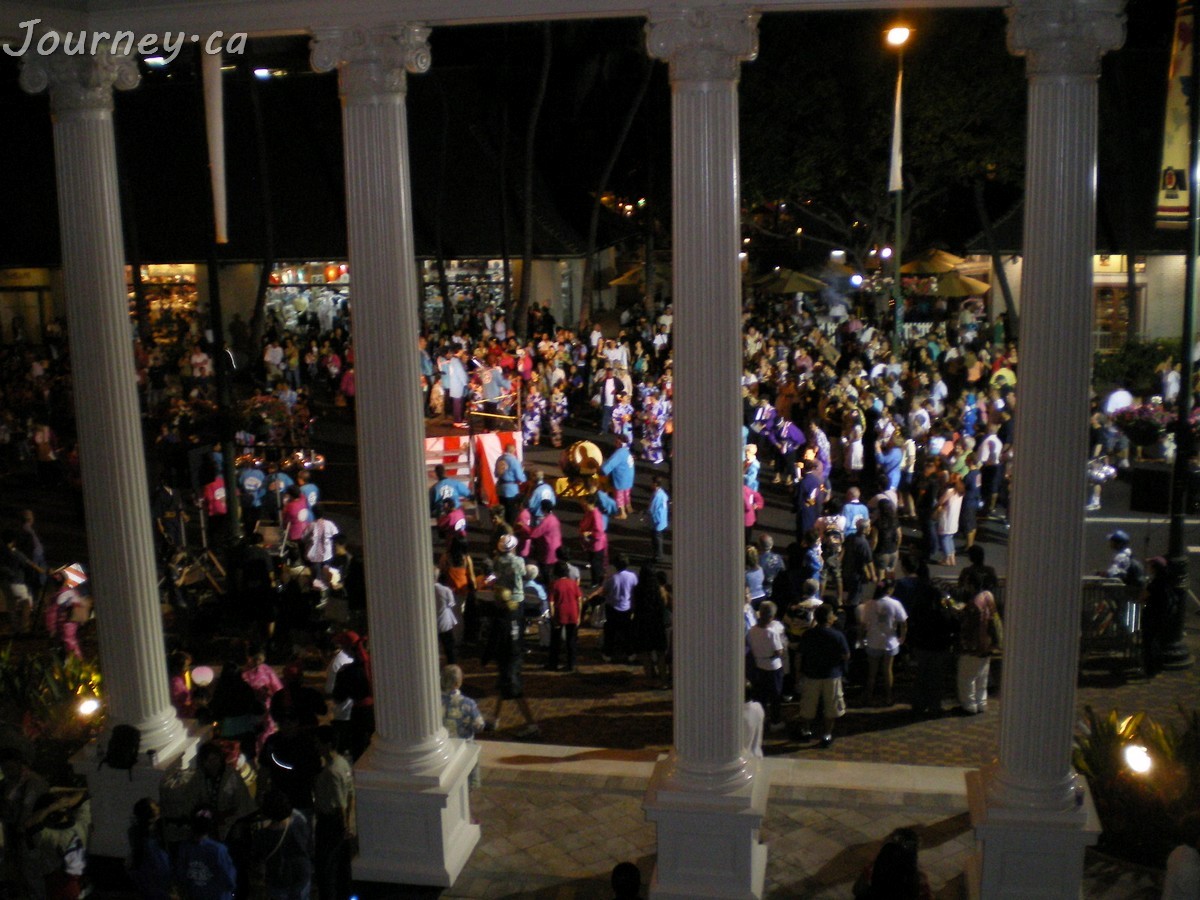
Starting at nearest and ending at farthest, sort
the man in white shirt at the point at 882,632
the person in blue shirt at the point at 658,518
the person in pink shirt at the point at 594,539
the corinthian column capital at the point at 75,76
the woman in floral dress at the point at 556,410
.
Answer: the corinthian column capital at the point at 75,76
the man in white shirt at the point at 882,632
the person in pink shirt at the point at 594,539
the person in blue shirt at the point at 658,518
the woman in floral dress at the point at 556,410

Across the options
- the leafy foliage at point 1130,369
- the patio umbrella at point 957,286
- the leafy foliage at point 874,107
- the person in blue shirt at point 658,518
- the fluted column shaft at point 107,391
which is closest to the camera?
the fluted column shaft at point 107,391

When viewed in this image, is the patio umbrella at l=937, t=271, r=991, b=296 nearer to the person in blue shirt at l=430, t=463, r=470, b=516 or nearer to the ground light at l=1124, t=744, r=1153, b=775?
the person in blue shirt at l=430, t=463, r=470, b=516

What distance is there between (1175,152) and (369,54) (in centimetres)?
985

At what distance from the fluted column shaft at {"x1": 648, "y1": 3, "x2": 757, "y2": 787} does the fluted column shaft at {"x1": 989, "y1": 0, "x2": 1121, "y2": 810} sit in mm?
1762

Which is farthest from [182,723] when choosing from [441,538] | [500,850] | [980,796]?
[441,538]

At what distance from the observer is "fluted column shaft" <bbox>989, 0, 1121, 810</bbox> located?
7641 mm

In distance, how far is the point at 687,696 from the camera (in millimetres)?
8766

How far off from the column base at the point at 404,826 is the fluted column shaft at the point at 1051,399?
3.86 meters

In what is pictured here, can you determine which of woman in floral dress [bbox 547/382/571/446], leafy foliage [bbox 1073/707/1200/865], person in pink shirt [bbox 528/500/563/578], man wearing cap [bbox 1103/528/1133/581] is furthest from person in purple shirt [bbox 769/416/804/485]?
leafy foliage [bbox 1073/707/1200/865]

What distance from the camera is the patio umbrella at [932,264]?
32.4 metres

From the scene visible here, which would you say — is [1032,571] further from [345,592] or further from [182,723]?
[345,592]

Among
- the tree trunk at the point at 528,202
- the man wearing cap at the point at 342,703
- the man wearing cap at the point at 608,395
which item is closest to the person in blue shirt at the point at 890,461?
the man wearing cap at the point at 608,395

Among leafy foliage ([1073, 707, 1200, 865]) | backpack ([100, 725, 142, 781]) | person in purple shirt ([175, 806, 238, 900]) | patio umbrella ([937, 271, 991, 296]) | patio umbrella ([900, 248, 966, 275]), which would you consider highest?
patio umbrella ([900, 248, 966, 275])

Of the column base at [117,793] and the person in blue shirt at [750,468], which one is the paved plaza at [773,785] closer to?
the column base at [117,793]
